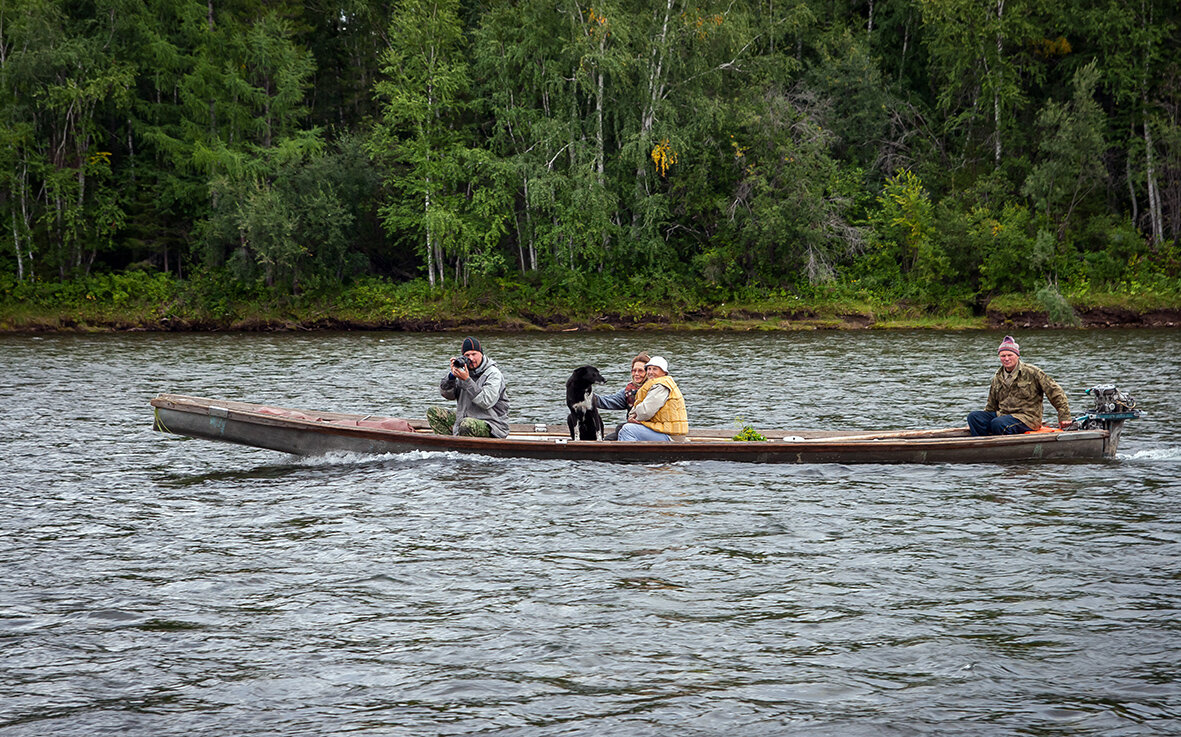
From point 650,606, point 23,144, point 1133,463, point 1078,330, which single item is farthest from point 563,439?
point 23,144

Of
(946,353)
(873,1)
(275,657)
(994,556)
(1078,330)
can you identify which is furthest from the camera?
(873,1)

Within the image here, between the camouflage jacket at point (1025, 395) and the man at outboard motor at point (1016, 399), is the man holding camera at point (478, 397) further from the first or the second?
the camouflage jacket at point (1025, 395)

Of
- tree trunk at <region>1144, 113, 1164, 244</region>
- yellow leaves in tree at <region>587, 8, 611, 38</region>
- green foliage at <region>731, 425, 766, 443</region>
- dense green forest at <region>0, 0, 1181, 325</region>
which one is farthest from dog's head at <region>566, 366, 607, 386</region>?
tree trunk at <region>1144, 113, 1164, 244</region>

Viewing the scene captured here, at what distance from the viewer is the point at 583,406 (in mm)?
14344

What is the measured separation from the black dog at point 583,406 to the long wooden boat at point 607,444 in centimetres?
26

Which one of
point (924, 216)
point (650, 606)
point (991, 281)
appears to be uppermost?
point (924, 216)

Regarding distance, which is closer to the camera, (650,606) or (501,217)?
(650,606)

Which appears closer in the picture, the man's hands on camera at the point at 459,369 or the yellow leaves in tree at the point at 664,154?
the man's hands on camera at the point at 459,369

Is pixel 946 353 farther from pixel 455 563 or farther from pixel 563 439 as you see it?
pixel 455 563

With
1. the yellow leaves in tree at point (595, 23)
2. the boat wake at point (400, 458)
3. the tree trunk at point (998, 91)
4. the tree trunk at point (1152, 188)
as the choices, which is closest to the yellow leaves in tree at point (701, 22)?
the yellow leaves in tree at point (595, 23)

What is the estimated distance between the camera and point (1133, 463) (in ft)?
46.6

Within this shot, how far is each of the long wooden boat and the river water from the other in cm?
23

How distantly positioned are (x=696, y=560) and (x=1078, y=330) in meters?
31.5

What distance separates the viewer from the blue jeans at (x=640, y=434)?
47.4 feet
